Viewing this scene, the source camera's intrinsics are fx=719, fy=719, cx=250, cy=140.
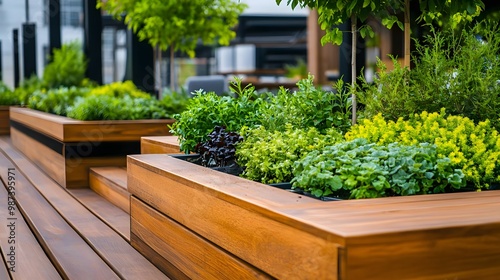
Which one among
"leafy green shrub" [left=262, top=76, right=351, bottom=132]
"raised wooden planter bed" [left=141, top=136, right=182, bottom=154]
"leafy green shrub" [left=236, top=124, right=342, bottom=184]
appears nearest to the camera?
"leafy green shrub" [left=236, top=124, right=342, bottom=184]

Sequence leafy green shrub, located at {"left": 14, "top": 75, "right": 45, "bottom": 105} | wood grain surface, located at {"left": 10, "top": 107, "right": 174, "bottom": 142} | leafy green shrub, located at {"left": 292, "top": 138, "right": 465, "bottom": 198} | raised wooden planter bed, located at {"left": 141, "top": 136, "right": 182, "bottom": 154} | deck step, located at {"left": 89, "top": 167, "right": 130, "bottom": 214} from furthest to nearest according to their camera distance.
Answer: leafy green shrub, located at {"left": 14, "top": 75, "right": 45, "bottom": 105}
wood grain surface, located at {"left": 10, "top": 107, "right": 174, "bottom": 142}
deck step, located at {"left": 89, "top": 167, "right": 130, "bottom": 214}
raised wooden planter bed, located at {"left": 141, "top": 136, "right": 182, "bottom": 154}
leafy green shrub, located at {"left": 292, "top": 138, "right": 465, "bottom": 198}

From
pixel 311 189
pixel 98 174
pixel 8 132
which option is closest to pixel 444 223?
pixel 311 189

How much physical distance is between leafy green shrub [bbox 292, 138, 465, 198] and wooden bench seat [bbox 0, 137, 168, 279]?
991mm

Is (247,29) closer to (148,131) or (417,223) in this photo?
(148,131)

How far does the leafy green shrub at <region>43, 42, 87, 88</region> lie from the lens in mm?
10062

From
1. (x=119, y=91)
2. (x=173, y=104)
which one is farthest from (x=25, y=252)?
(x=119, y=91)

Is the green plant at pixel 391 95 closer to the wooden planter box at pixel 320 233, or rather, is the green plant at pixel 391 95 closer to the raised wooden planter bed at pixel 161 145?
the wooden planter box at pixel 320 233

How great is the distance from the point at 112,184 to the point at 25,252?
4.56ft

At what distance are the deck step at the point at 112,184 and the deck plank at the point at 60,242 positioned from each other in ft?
1.39

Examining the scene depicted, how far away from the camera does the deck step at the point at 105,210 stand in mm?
4230

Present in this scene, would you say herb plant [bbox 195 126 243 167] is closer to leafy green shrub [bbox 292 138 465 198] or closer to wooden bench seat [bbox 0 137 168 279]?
wooden bench seat [bbox 0 137 168 279]

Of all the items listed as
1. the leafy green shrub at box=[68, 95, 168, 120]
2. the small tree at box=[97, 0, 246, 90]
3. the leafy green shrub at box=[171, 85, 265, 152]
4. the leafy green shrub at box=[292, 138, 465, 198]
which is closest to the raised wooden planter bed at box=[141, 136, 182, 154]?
the leafy green shrub at box=[171, 85, 265, 152]

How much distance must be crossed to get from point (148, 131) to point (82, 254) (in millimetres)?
2395

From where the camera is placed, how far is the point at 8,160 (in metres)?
7.68
